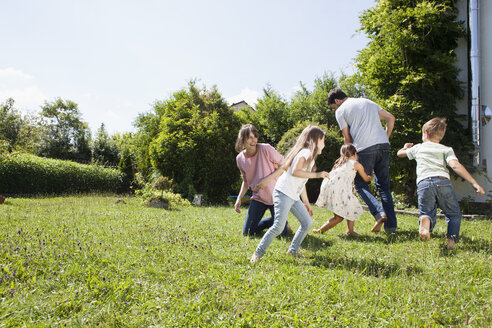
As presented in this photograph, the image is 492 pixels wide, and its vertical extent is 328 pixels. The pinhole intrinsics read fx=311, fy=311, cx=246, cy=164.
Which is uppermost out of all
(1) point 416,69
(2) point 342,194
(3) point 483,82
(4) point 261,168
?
(1) point 416,69

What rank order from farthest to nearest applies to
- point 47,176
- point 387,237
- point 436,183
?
point 47,176 < point 387,237 < point 436,183

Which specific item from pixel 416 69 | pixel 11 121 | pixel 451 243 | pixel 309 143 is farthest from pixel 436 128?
pixel 11 121

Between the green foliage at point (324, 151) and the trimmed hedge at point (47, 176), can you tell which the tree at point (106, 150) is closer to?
the trimmed hedge at point (47, 176)

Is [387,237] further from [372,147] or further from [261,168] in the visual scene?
[261,168]

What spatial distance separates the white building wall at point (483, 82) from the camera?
27.0ft

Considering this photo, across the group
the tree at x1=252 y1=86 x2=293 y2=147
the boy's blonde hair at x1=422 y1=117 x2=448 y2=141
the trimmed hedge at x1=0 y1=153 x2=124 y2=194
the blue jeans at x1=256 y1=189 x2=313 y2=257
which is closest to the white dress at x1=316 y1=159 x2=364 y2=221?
the boy's blonde hair at x1=422 y1=117 x2=448 y2=141

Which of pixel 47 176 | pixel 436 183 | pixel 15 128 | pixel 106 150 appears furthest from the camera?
pixel 15 128

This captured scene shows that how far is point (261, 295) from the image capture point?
2691 mm

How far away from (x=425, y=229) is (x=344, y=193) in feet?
4.81

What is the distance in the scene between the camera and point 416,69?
8.71 metres

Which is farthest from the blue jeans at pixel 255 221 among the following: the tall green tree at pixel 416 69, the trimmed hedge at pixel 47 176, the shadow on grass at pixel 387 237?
the trimmed hedge at pixel 47 176

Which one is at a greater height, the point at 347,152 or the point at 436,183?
the point at 347,152

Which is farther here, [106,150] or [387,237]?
[106,150]

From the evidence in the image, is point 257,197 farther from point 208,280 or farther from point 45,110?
point 45,110
